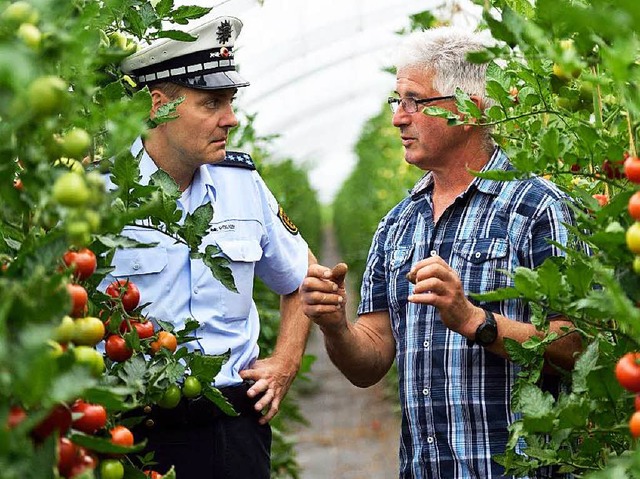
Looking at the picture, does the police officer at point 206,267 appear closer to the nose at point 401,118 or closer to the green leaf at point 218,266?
the nose at point 401,118

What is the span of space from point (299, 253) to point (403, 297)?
1.76 feet

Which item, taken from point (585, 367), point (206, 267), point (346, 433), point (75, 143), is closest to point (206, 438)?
point (206, 267)

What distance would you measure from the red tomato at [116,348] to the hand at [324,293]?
29.0 inches

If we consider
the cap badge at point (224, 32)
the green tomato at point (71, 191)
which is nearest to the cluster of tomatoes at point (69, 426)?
the green tomato at point (71, 191)

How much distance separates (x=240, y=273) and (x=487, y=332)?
80 cm

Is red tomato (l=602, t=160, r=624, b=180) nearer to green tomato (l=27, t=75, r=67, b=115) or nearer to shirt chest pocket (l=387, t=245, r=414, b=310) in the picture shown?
shirt chest pocket (l=387, t=245, r=414, b=310)

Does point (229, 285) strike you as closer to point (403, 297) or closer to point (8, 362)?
point (403, 297)

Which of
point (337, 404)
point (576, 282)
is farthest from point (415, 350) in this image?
point (337, 404)

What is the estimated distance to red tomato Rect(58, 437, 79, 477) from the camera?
49.7 inches

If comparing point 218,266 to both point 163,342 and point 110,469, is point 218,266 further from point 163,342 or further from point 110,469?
point 110,469

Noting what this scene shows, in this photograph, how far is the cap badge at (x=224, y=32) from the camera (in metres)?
2.86

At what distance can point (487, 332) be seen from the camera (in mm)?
2291

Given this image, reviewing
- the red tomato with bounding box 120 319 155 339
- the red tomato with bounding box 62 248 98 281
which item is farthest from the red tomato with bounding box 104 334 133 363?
the red tomato with bounding box 62 248 98 281

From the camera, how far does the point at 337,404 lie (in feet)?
30.6
